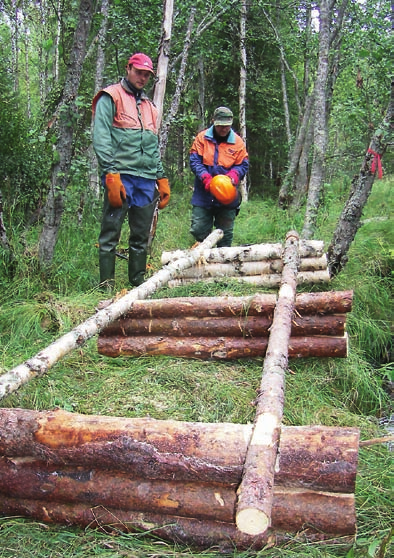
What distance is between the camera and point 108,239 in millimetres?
5617

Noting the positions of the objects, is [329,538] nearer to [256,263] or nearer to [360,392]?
[360,392]

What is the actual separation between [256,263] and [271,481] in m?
3.77

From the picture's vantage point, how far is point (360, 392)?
14.4 feet

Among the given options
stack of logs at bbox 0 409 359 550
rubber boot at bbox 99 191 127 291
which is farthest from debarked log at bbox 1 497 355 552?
rubber boot at bbox 99 191 127 291

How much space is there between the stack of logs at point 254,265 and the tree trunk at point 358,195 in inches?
20.3

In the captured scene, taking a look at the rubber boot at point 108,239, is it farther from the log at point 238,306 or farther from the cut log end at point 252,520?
the cut log end at point 252,520

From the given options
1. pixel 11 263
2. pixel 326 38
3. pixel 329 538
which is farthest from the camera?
pixel 326 38

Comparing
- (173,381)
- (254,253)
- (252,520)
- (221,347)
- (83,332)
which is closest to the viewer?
(252,520)

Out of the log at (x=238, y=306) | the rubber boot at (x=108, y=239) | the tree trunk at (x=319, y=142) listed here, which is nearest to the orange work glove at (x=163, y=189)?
the rubber boot at (x=108, y=239)

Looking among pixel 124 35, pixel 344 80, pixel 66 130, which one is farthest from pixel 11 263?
pixel 344 80

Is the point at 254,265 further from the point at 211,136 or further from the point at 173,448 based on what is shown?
the point at 173,448

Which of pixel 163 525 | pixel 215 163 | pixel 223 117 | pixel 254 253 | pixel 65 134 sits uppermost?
pixel 223 117

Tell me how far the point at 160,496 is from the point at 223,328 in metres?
1.95

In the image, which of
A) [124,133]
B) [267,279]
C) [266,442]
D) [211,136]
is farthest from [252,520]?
[211,136]
